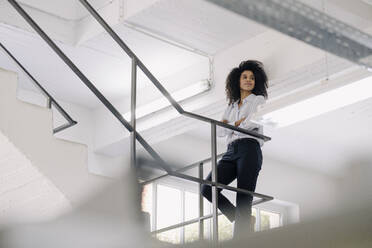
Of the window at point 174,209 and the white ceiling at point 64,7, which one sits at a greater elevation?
the white ceiling at point 64,7

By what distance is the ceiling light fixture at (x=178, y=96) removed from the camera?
20.9 feet

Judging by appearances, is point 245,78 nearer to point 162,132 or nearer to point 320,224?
point 162,132

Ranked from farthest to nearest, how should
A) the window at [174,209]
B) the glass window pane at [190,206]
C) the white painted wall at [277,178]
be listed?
the glass window pane at [190,206] → the white painted wall at [277,178] → the window at [174,209]

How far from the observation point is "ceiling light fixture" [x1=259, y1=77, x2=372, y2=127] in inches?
211

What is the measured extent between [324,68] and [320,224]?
5.04m

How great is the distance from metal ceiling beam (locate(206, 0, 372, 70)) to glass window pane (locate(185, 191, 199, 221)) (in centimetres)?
442

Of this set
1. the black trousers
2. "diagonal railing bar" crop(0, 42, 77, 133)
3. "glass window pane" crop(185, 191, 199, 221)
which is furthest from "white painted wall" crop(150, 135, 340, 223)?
the black trousers

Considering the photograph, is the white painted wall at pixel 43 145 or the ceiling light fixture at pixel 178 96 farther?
the ceiling light fixture at pixel 178 96

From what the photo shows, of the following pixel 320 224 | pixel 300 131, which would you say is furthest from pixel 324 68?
pixel 320 224

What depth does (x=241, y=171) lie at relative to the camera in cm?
389

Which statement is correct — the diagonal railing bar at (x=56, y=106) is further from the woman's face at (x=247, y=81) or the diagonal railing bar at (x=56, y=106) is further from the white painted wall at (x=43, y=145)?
the woman's face at (x=247, y=81)

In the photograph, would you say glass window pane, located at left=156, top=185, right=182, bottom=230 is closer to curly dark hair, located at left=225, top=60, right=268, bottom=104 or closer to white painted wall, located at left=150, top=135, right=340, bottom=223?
white painted wall, located at left=150, top=135, right=340, bottom=223

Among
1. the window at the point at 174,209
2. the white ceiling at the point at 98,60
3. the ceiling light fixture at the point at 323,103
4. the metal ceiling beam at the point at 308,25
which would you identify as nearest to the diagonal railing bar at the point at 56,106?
the metal ceiling beam at the point at 308,25

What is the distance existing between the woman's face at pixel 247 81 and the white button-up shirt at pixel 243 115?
0.54 ft
